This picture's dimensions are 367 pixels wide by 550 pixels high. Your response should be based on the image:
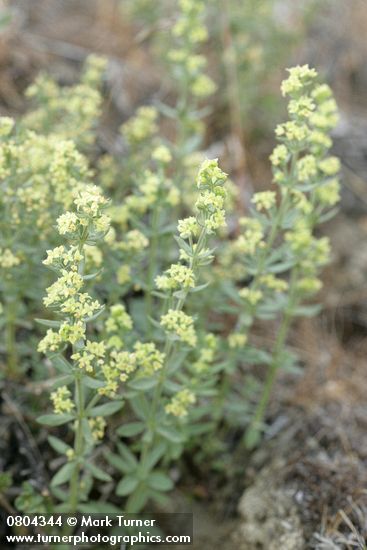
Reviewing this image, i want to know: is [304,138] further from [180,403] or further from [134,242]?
[180,403]

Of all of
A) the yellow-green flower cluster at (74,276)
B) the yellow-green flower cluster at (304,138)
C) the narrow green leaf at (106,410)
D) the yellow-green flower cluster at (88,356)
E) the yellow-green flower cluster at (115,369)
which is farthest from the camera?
the yellow-green flower cluster at (304,138)

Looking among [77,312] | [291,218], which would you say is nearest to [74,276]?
[77,312]

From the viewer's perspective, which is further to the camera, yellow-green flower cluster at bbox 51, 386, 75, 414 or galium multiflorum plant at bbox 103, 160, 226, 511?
yellow-green flower cluster at bbox 51, 386, 75, 414

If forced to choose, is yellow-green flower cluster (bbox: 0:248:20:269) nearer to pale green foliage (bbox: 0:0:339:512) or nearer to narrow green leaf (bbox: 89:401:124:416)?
pale green foliage (bbox: 0:0:339:512)

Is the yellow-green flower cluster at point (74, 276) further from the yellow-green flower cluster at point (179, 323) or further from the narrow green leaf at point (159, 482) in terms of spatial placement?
the narrow green leaf at point (159, 482)

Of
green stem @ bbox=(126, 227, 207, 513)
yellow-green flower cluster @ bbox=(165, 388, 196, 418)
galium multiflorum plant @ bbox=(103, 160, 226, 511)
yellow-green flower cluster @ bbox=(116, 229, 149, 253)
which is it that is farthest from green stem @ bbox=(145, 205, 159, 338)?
yellow-green flower cluster @ bbox=(165, 388, 196, 418)

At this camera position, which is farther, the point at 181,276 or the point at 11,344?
the point at 11,344

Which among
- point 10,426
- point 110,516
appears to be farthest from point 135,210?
point 110,516

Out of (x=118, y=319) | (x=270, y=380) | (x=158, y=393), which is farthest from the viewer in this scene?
(x=270, y=380)

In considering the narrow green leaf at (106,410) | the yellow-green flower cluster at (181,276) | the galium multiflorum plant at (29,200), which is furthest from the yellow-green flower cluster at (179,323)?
the galium multiflorum plant at (29,200)
